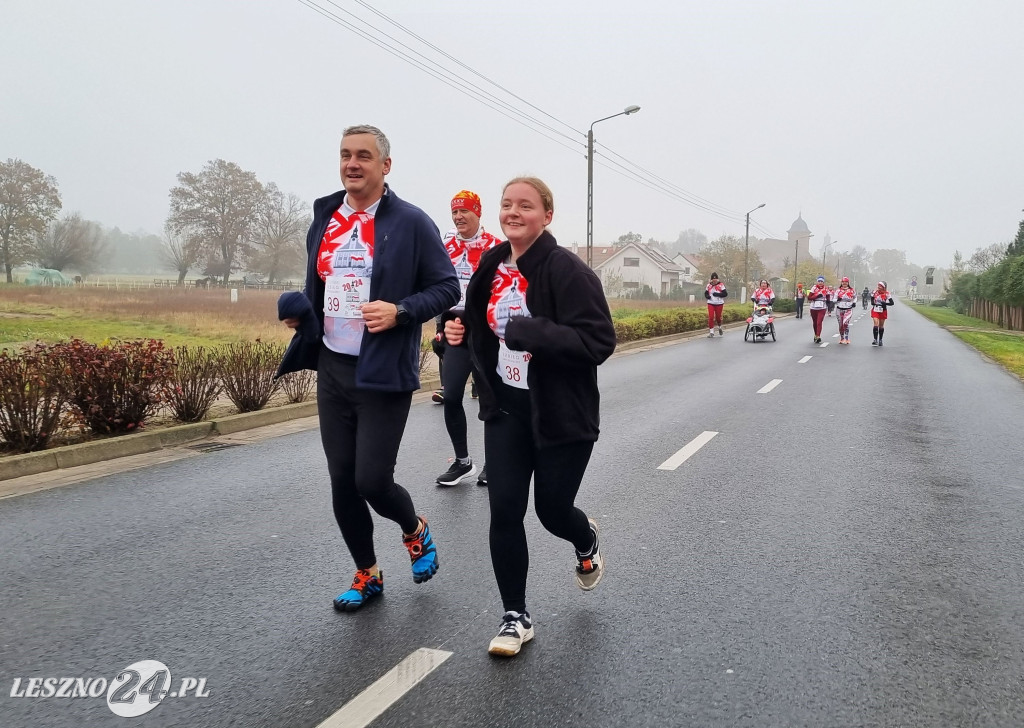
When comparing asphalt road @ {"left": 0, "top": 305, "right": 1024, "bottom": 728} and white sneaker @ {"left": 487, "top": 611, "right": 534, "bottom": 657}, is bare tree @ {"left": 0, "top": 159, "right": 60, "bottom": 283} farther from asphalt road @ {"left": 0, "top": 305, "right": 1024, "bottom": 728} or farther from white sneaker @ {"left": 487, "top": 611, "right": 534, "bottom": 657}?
white sneaker @ {"left": 487, "top": 611, "right": 534, "bottom": 657}

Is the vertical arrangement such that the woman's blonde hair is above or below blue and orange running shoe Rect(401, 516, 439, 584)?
above

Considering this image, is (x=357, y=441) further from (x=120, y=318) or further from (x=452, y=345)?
(x=120, y=318)

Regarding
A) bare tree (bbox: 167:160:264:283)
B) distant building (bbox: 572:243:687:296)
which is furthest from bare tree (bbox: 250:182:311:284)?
distant building (bbox: 572:243:687:296)

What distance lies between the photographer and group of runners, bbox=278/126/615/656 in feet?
9.73

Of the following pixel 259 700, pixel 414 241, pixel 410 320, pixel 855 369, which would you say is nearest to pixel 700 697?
pixel 259 700

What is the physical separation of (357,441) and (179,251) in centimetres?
4717

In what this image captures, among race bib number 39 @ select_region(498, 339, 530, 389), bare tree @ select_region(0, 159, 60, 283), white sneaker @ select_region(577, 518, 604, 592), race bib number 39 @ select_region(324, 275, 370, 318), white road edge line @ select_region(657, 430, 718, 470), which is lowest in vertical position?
white road edge line @ select_region(657, 430, 718, 470)

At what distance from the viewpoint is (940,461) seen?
6988mm

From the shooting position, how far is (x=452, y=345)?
3391 mm

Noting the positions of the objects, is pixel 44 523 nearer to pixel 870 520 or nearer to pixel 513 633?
pixel 513 633

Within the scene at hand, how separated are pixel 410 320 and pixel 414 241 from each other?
38 cm

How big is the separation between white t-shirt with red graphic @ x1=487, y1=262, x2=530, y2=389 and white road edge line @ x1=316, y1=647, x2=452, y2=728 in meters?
1.13

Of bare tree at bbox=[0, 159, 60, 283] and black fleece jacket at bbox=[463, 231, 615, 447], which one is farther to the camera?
bare tree at bbox=[0, 159, 60, 283]

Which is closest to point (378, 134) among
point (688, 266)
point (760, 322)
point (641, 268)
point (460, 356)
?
point (460, 356)
